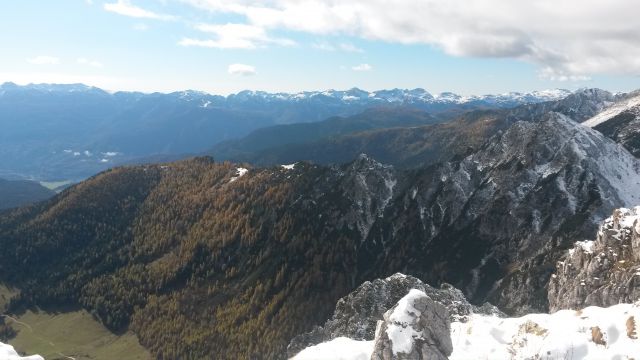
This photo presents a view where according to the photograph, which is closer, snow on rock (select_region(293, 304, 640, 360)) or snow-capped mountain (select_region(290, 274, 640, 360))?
snow on rock (select_region(293, 304, 640, 360))

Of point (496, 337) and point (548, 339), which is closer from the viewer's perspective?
point (548, 339)

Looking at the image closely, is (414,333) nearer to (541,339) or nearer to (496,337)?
(496,337)

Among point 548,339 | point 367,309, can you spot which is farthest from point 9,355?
point 367,309

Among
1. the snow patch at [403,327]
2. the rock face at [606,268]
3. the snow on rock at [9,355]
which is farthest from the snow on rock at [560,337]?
the rock face at [606,268]

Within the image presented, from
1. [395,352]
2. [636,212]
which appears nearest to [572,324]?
[395,352]

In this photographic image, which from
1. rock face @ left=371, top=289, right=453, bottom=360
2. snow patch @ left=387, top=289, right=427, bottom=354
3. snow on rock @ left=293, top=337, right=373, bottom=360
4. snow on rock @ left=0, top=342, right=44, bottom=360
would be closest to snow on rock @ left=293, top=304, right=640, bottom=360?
snow on rock @ left=293, top=337, right=373, bottom=360

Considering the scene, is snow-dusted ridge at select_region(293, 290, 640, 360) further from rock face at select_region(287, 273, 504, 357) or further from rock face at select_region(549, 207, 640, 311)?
rock face at select_region(549, 207, 640, 311)
